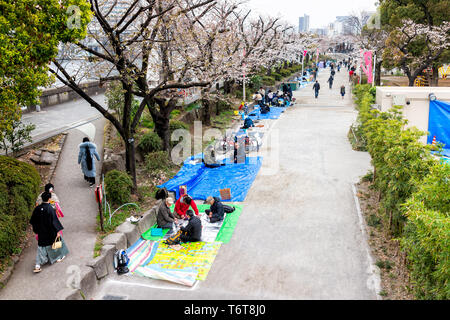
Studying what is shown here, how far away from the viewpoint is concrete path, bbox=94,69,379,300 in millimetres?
7133

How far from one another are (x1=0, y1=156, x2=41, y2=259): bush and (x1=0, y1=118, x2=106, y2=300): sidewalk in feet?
1.50

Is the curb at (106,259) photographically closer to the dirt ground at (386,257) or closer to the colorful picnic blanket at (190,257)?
the colorful picnic blanket at (190,257)

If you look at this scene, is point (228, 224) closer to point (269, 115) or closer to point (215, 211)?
point (215, 211)

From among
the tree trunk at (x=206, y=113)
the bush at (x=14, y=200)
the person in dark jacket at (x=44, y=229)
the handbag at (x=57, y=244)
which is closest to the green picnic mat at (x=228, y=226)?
the handbag at (x=57, y=244)

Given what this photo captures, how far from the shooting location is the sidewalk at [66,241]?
22.1ft

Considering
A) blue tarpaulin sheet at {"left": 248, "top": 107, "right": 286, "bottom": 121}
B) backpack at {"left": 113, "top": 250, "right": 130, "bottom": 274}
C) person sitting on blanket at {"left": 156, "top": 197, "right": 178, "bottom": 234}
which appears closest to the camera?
backpack at {"left": 113, "top": 250, "right": 130, "bottom": 274}

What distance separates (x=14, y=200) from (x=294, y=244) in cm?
621

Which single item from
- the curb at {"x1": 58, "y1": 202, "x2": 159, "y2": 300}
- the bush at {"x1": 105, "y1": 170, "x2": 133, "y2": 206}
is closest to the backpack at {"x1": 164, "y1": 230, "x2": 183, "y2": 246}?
the curb at {"x1": 58, "y1": 202, "x2": 159, "y2": 300}

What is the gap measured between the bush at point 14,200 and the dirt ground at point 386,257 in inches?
278

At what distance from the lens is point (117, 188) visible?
10.2 metres

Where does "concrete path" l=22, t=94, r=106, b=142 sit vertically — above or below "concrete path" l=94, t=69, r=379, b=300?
above

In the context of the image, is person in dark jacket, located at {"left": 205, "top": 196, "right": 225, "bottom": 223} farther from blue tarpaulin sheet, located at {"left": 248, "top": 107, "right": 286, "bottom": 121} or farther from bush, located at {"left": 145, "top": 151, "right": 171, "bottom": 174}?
blue tarpaulin sheet, located at {"left": 248, "top": 107, "right": 286, "bottom": 121}

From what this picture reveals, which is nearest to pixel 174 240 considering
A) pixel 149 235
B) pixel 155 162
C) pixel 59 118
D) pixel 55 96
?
pixel 149 235
